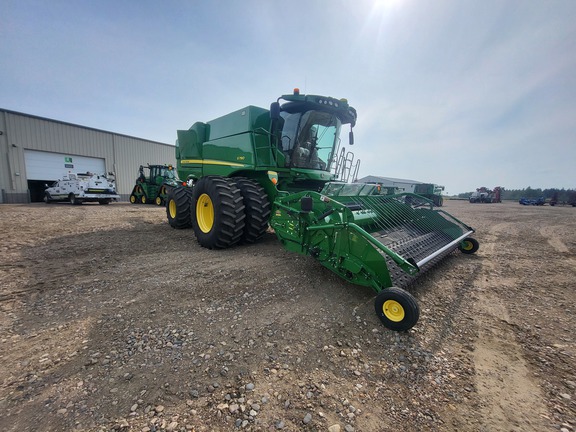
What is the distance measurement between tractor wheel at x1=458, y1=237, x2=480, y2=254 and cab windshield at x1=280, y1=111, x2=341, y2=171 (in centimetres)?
362

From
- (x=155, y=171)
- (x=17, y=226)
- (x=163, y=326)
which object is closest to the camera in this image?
(x=163, y=326)

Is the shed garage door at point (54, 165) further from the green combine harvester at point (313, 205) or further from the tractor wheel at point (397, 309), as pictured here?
the tractor wheel at point (397, 309)

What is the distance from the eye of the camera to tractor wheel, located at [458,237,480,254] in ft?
17.5

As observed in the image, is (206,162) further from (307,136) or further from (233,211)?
(307,136)

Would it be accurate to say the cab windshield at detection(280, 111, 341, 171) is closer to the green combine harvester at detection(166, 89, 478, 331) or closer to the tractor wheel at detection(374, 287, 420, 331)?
the green combine harvester at detection(166, 89, 478, 331)

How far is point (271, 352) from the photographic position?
2.21 m

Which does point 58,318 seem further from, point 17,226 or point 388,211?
point 17,226

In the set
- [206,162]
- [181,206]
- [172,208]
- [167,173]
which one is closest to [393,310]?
[206,162]

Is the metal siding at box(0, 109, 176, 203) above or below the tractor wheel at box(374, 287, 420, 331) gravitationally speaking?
above

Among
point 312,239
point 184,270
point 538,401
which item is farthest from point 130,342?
point 538,401

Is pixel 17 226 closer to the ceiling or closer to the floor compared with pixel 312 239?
closer to the floor

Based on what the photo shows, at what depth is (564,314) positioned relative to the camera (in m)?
2.94

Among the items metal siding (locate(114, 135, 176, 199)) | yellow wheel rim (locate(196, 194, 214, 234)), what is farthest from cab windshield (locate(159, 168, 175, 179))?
yellow wheel rim (locate(196, 194, 214, 234))

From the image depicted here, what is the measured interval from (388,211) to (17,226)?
31.9 feet
